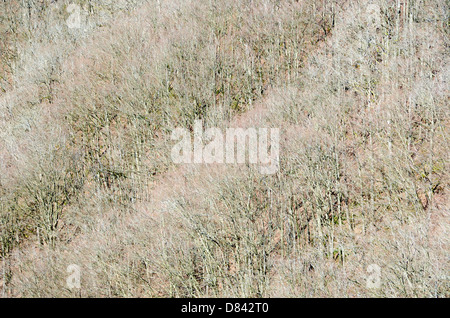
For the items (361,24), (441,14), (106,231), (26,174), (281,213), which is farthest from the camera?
(361,24)

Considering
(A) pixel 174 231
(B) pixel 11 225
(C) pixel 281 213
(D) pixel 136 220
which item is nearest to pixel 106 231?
(D) pixel 136 220

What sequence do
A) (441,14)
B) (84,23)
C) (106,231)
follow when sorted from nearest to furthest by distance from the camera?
(106,231) → (441,14) → (84,23)

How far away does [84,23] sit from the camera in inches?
985

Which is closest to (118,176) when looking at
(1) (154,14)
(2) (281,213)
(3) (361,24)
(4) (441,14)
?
(2) (281,213)

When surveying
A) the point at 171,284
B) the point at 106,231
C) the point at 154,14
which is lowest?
the point at 171,284

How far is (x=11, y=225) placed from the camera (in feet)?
47.8

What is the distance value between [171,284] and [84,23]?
21795mm

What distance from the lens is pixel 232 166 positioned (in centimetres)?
1296

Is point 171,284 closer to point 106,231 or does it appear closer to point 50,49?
point 106,231

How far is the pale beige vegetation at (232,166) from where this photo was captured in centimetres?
1053

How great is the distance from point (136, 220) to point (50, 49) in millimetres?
16251

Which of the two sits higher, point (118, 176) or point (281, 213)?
point (118, 176)

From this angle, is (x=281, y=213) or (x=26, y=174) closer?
(x=281, y=213)

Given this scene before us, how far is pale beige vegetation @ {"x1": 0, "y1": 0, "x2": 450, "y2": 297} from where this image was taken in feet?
34.6
